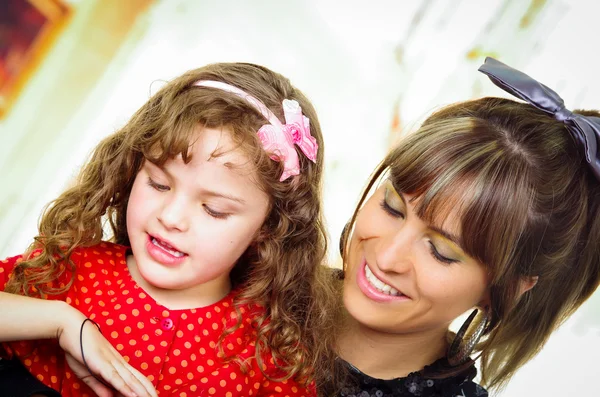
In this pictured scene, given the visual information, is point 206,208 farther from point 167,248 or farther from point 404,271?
point 404,271

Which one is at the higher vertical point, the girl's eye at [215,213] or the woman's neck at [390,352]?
the girl's eye at [215,213]

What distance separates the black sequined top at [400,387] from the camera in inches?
74.5

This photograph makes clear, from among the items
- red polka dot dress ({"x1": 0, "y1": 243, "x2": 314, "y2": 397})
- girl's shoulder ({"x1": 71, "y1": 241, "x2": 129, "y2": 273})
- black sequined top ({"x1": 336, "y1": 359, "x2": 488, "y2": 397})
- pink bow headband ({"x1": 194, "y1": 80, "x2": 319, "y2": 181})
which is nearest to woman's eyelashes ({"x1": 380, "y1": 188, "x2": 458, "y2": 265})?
pink bow headband ({"x1": 194, "y1": 80, "x2": 319, "y2": 181})

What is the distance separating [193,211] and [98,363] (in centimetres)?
35

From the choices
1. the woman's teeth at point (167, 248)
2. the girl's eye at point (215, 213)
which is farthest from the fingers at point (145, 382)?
the girl's eye at point (215, 213)

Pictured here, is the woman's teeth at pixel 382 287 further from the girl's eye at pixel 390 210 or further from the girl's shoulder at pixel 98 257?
the girl's shoulder at pixel 98 257

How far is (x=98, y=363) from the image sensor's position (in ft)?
4.84

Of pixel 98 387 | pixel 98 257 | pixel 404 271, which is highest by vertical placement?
pixel 404 271

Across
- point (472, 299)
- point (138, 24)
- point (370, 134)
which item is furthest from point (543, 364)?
point (138, 24)

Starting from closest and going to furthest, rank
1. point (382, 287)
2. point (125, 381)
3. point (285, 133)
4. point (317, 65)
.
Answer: point (125, 381)
point (285, 133)
point (382, 287)
point (317, 65)

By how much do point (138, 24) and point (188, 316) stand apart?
187cm

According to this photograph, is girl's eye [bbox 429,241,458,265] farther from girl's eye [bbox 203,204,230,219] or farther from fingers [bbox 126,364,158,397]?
fingers [bbox 126,364,158,397]

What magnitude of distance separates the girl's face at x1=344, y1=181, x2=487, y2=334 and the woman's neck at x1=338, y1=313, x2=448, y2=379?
0.17 ft

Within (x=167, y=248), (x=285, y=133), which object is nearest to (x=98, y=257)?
(x=167, y=248)
